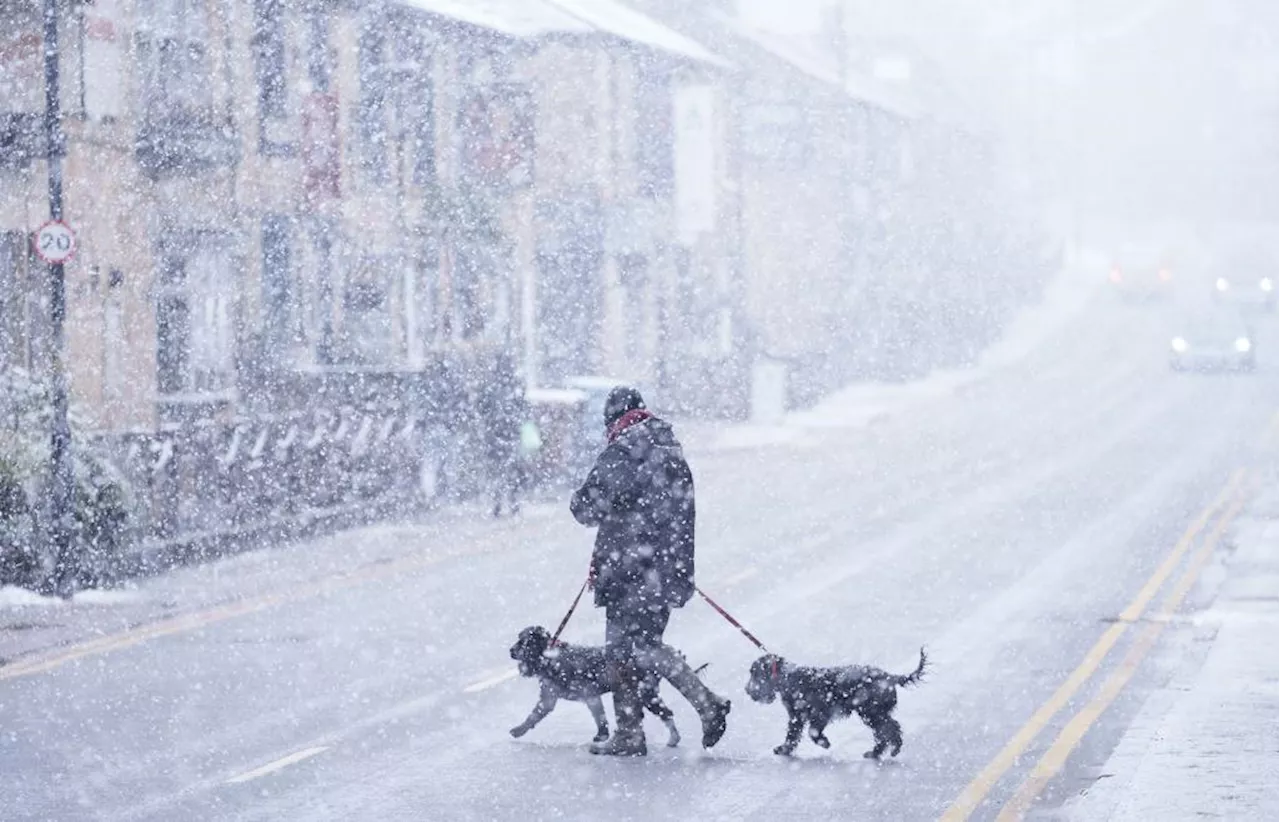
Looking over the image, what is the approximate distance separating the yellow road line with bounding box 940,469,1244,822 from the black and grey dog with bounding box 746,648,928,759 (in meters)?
0.53

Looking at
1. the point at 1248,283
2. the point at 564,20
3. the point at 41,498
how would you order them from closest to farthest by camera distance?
the point at 41,498, the point at 564,20, the point at 1248,283

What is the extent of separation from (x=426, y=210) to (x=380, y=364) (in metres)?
2.61

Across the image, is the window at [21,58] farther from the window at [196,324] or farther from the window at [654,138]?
the window at [654,138]

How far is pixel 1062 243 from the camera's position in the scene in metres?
81.7

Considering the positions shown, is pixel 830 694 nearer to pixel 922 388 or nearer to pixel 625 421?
pixel 625 421

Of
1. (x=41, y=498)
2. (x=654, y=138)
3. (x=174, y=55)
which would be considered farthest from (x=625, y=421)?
(x=654, y=138)

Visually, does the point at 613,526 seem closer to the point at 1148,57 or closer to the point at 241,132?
the point at 241,132

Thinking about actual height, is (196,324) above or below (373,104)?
below

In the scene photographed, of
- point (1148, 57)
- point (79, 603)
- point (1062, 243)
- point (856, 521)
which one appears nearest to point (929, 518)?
point (856, 521)

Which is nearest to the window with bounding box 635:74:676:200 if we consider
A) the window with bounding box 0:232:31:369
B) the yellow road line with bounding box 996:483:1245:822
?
the window with bounding box 0:232:31:369

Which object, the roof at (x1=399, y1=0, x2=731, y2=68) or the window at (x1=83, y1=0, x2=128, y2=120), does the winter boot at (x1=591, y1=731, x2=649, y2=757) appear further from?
the roof at (x1=399, y1=0, x2=731, y2=68)

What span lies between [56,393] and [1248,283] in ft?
170

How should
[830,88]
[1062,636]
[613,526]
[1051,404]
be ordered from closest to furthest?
[613,526] → [1062,636] → [1051,404] → [830,88]

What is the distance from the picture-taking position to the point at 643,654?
10.2 metres
